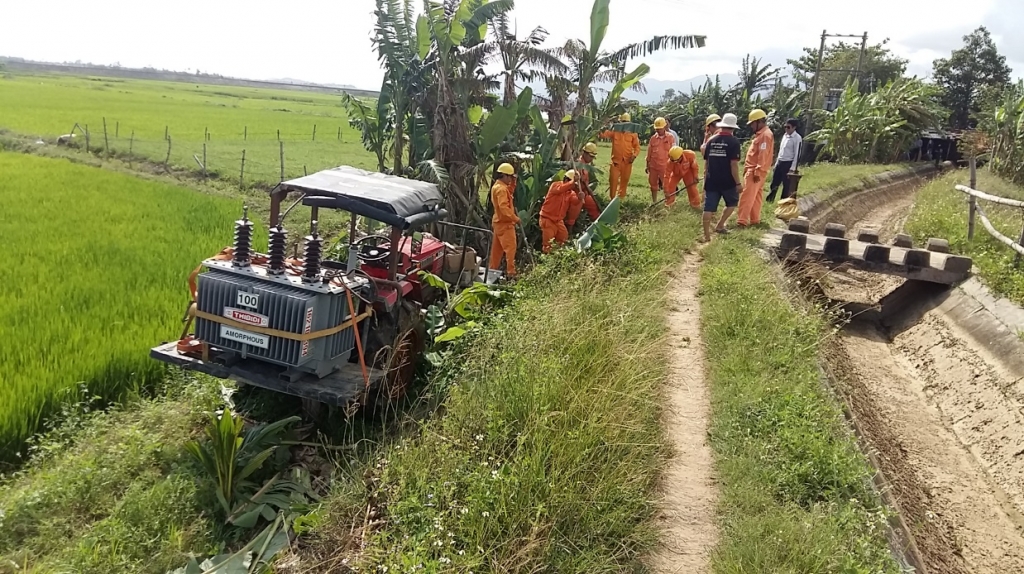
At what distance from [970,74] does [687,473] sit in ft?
130

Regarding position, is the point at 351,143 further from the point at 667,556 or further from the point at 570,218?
the point at 667,556

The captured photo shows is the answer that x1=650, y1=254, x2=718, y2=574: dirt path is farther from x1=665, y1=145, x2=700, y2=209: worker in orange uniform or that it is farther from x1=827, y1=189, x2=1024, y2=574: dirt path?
x1=665, y1=145, x2=700, y2=209: worker in orange uniform

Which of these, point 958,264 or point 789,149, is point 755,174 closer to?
point 789,149

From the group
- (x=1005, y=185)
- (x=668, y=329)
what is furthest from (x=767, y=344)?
(x=1005, y=185)

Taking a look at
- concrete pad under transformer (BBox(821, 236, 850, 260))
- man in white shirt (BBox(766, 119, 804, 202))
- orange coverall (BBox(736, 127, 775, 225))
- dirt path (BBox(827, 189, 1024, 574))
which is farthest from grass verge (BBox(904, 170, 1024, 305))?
orange coverall (BBox(736, 127, 775, 225))

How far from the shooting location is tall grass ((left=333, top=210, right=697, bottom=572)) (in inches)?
126

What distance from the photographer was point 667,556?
133 inches

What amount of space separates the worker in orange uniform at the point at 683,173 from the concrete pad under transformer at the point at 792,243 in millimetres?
2115

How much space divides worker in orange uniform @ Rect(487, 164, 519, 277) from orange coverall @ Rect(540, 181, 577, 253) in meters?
0.63

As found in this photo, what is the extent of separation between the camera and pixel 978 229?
9.60m

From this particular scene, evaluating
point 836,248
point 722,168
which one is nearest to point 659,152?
point 722,168

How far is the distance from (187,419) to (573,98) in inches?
413

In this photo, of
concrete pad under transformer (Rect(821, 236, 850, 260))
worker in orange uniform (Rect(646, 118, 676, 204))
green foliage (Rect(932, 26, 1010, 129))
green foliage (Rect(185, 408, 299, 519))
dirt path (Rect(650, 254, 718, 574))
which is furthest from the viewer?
green foliage (Rect(932, 26, 1010, 129))

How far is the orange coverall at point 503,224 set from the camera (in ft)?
24.9
